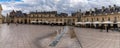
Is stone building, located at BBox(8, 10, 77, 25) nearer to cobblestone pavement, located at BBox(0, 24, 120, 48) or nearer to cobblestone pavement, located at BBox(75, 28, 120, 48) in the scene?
cobblestone pavement, located at BBox(0, 24, 120, 48)

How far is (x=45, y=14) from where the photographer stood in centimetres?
18650

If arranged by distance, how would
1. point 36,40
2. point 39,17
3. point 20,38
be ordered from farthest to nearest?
point 39,17, point 20,38, point 36,40

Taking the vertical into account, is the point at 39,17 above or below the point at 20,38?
below

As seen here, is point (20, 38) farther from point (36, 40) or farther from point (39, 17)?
point (39, 17)

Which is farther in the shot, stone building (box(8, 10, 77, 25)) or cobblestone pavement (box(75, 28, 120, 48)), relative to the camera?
stone building (box(8, 10, 77, 25))

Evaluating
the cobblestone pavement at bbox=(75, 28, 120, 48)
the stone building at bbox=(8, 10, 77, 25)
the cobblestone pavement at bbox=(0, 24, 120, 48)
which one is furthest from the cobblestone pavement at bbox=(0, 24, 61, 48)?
the stone building at bbox=(8, 10, 77, 25)

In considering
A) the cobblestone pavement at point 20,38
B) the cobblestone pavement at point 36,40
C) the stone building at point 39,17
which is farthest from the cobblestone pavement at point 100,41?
the stone building at point 39,17

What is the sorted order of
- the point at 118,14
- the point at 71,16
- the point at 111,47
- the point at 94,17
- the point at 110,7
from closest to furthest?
the point at 111,47, the point at 118,14, the point at 110,7, the point at 94,17, the point at 71,16

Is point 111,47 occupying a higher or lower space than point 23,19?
higher

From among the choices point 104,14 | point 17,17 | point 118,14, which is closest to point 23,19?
point 17,17

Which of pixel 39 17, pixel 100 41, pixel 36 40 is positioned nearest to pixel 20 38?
pixel 36 40

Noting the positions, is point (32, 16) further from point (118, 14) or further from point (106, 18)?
point (118, 14)

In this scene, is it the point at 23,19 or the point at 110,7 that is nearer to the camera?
the point at 110,7

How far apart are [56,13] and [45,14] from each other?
24.3 feet
